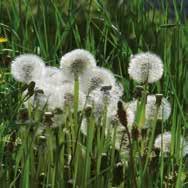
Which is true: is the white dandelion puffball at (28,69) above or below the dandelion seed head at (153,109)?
above

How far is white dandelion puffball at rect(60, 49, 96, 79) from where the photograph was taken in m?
2.47

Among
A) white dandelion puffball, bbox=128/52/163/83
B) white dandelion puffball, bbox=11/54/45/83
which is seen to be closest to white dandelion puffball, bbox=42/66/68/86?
white dandelion puffball, bbox=11/54/45/83

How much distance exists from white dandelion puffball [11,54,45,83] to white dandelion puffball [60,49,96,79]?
103 mm

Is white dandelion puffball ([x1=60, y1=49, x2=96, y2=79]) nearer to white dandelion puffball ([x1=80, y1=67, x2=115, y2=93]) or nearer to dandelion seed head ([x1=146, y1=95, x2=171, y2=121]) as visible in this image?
white dandelion puffball ([x1=80, y1=67, x2=115, y2=93])

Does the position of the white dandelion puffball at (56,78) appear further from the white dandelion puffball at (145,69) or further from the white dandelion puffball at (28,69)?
the white dandelion puffball at (145,69)

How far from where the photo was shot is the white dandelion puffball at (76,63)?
2.47 meters

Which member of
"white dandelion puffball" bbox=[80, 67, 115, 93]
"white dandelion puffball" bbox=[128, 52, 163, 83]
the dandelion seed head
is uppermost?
"white dandelion puffball" bbox=[128, 52, 163, 83]

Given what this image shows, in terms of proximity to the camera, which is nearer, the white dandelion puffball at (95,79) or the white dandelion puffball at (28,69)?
the white dandelion puffball at (95,79)

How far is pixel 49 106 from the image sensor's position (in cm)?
246

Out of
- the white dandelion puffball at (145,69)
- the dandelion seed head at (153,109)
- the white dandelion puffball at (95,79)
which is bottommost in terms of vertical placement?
the dandelion seed head at (153,109)

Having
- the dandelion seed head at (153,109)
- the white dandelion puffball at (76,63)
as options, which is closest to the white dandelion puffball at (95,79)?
the white dandelion puffball at (76,63)

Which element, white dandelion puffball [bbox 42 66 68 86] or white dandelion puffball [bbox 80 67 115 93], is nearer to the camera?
white dandelion puffball [bbox 80 67 115 93]

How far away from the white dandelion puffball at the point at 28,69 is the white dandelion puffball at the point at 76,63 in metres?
0.10

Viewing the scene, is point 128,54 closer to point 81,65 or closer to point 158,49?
point 158,49
